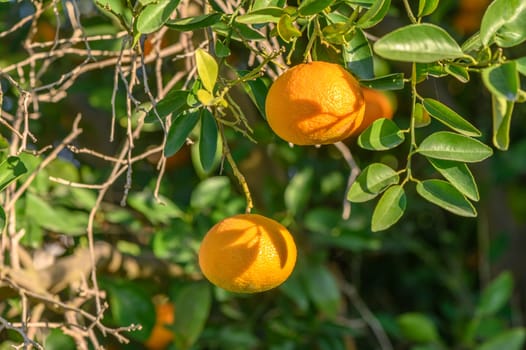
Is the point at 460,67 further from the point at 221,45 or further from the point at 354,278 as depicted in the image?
the point at 354,278

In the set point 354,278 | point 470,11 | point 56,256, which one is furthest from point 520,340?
point 56,256

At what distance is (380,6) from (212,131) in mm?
199

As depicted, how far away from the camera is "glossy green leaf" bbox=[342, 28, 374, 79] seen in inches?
31.1

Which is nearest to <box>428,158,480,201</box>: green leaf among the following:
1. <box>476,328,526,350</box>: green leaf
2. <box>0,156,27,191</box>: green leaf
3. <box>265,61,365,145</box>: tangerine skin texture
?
<box>265,61,365,145</box>: tangerine skin texture

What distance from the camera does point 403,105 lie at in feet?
6.51

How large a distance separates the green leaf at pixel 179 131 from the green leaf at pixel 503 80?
27cm

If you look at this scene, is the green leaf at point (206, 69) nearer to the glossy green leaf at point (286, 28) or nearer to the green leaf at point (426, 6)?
the glossy green leaf at point (286, 28)

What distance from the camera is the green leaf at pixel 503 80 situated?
0.64 meters

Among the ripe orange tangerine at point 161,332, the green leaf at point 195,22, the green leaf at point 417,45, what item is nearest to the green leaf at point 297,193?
the ripe orange tangerine at point 161,332

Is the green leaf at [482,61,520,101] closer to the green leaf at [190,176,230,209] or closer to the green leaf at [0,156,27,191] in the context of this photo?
the green leaf at [0,156,27,191]

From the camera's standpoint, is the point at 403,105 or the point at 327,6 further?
the point at 403,105

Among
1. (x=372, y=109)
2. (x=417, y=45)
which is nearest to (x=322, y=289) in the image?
(x=372, y=109)

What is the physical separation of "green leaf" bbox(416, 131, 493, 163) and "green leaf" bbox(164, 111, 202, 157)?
19cm

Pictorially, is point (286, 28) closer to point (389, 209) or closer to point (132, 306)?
point (389, 209)
